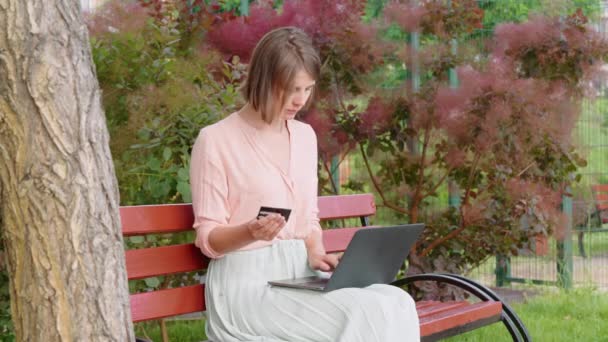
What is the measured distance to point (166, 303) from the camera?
3240 mm

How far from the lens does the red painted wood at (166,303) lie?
124 inches

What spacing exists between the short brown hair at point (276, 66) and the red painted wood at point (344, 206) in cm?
72

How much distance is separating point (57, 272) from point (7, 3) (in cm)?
56

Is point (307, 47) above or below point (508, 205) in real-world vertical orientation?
above

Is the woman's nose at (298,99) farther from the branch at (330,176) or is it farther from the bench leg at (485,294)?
the branch at (330,176)

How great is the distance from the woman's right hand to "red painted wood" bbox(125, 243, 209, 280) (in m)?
0.47

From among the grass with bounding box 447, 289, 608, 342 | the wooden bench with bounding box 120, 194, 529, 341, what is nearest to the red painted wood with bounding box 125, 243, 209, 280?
the wooden bench with bounding box 120, 194, 529, 341

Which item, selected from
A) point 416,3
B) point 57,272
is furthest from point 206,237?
point 416,3

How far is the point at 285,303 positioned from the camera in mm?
3035

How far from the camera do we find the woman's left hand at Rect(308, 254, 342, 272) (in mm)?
3291

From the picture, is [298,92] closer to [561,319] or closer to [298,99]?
[298,99]

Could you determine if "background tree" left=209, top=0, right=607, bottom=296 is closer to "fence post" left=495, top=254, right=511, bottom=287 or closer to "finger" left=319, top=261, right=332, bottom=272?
"fence post" left=495, top=254, right=511, bottom=287

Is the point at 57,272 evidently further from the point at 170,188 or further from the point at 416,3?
the point at 416,3

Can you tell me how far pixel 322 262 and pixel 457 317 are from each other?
1.70ft
